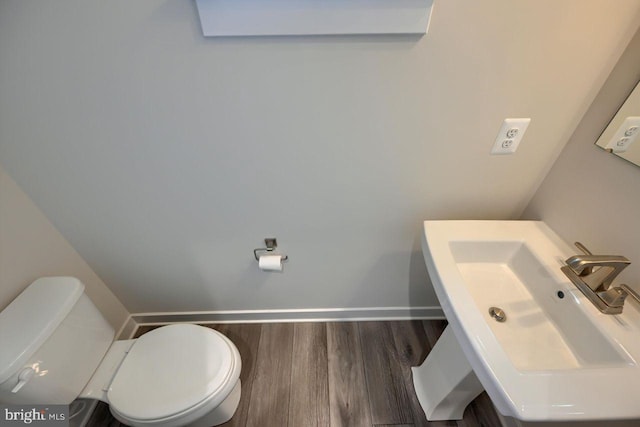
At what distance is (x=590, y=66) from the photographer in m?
0.75

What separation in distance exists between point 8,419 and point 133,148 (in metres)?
0.89

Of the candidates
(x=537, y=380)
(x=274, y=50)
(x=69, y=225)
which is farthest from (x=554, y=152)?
(x=69, y=225)

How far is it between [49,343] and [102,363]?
0.26 metres

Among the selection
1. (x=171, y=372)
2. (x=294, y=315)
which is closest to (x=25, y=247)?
(x=171, y=372)

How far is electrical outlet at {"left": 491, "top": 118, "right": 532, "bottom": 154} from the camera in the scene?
2.77ft

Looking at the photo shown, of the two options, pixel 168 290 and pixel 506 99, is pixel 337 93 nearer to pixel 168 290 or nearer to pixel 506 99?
pixel 506 99

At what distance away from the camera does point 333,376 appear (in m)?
1.32

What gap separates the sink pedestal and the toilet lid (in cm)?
81

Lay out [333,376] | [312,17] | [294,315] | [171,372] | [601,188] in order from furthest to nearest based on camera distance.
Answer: [294,315]
[333,376]
[171,372]
[601,188]
[312,17]

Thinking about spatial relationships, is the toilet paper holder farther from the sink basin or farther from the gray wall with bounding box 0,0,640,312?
the sink basin

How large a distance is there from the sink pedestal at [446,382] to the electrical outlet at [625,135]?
744 millimetres

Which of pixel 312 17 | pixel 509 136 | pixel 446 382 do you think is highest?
pixel 312 17

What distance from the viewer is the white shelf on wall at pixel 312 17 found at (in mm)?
644

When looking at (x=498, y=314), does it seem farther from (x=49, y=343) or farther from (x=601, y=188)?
(x=49, y=343)
